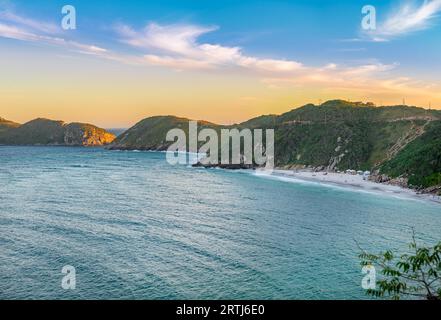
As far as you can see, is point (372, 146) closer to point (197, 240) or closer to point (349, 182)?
point (349, 182)

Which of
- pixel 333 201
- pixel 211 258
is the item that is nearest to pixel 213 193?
pixel 333 201

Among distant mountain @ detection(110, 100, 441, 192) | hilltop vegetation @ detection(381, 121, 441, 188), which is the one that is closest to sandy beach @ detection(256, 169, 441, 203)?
hilltop vegetation @ detection(381, 121, 441, 188)

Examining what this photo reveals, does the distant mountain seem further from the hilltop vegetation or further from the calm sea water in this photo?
the calm sea water

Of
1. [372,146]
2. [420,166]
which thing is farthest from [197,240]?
[372,146]

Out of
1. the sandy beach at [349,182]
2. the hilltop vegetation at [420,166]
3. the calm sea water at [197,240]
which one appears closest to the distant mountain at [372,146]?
the hilltop vegetation at [420,166]

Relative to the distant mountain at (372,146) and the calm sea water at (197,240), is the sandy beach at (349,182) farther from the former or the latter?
the calm sea water at (197,240)
